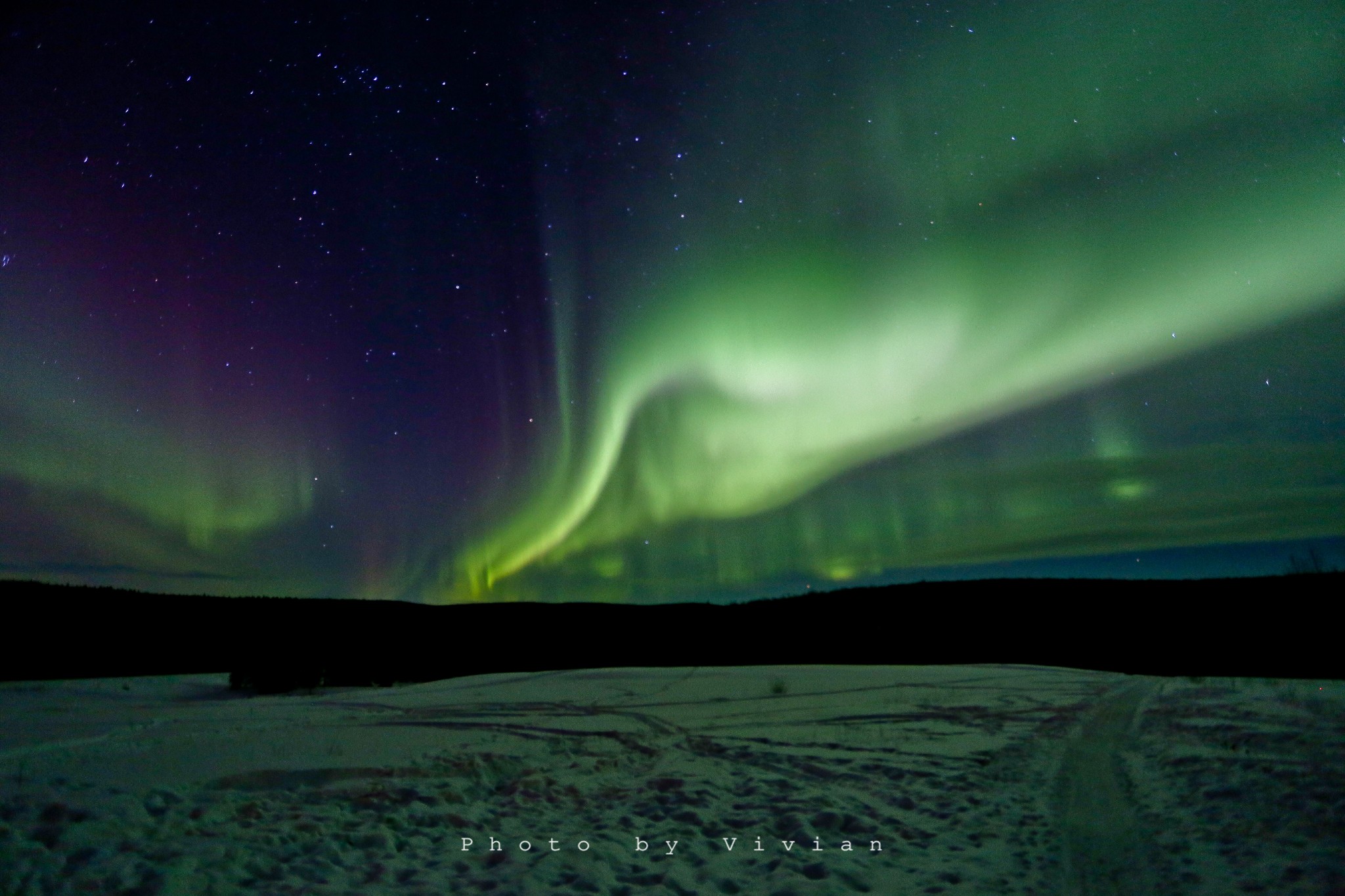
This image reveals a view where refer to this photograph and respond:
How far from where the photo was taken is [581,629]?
6419cm

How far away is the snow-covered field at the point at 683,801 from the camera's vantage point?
5.55m

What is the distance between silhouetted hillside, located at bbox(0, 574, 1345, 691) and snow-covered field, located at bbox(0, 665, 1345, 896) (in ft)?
46.0

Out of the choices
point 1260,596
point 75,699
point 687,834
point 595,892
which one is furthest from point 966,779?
point 1260,596

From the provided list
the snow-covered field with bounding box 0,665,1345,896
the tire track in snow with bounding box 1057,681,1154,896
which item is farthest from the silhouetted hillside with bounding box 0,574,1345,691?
the tire track in snow with bounding box 1057,681,1154,896

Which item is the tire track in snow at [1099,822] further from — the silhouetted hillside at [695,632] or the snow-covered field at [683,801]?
the silhouetted hillside at [695,632]

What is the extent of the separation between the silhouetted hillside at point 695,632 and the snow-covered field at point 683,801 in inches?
552

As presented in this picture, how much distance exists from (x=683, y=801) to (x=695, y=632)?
5721 centimetres

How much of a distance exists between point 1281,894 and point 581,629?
6232 centimetres

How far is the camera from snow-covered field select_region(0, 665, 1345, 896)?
5.55 m

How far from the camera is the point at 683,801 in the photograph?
796 centimetres

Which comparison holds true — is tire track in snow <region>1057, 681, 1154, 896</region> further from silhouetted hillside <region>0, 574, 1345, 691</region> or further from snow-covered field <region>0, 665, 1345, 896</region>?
silhouetted hillside <region>0, 574, 1345, 691</region>

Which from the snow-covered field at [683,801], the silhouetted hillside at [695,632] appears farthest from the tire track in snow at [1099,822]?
the silhouetted hillside at [695,632]

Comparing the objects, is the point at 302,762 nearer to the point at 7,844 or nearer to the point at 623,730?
the point at 7,844

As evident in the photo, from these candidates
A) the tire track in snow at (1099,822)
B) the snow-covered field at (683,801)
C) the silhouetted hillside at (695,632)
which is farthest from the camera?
the silhouetted hillside at (695,632)
